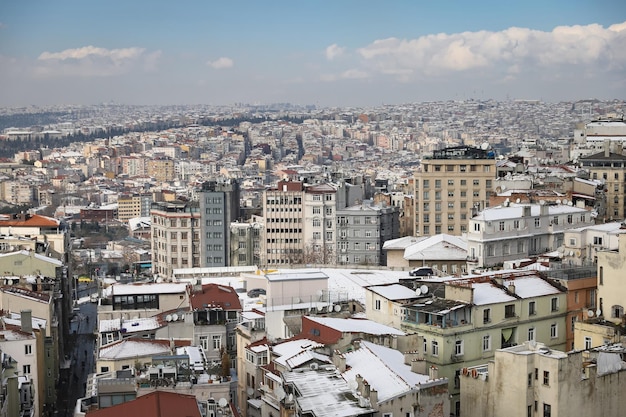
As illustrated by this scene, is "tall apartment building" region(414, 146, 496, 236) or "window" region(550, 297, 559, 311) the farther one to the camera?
"tall apartment building" region(414, 146, 496, 236)

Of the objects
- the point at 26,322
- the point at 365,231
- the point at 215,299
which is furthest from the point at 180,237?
the point at 215,299

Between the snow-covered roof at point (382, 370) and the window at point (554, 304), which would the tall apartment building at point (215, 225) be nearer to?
the window at point (554, 304)

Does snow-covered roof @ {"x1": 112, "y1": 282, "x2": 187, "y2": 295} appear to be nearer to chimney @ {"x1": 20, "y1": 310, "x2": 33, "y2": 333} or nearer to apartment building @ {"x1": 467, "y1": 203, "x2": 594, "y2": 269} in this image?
chimney @ {"x1": 20, "y1": 310, "x2": 33, "y2": 333}

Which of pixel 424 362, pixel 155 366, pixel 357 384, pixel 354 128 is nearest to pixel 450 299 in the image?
pixel 424 362

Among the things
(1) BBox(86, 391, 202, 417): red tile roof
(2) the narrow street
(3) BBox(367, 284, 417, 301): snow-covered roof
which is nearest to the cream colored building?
(3) BBox(367, 284, 417, 301): snow-covered roof

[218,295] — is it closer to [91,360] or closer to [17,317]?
[17,317]

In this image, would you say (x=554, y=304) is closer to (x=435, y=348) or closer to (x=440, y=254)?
(x=435, y=348)

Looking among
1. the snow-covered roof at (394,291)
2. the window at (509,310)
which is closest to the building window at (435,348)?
the window at (509,310)
